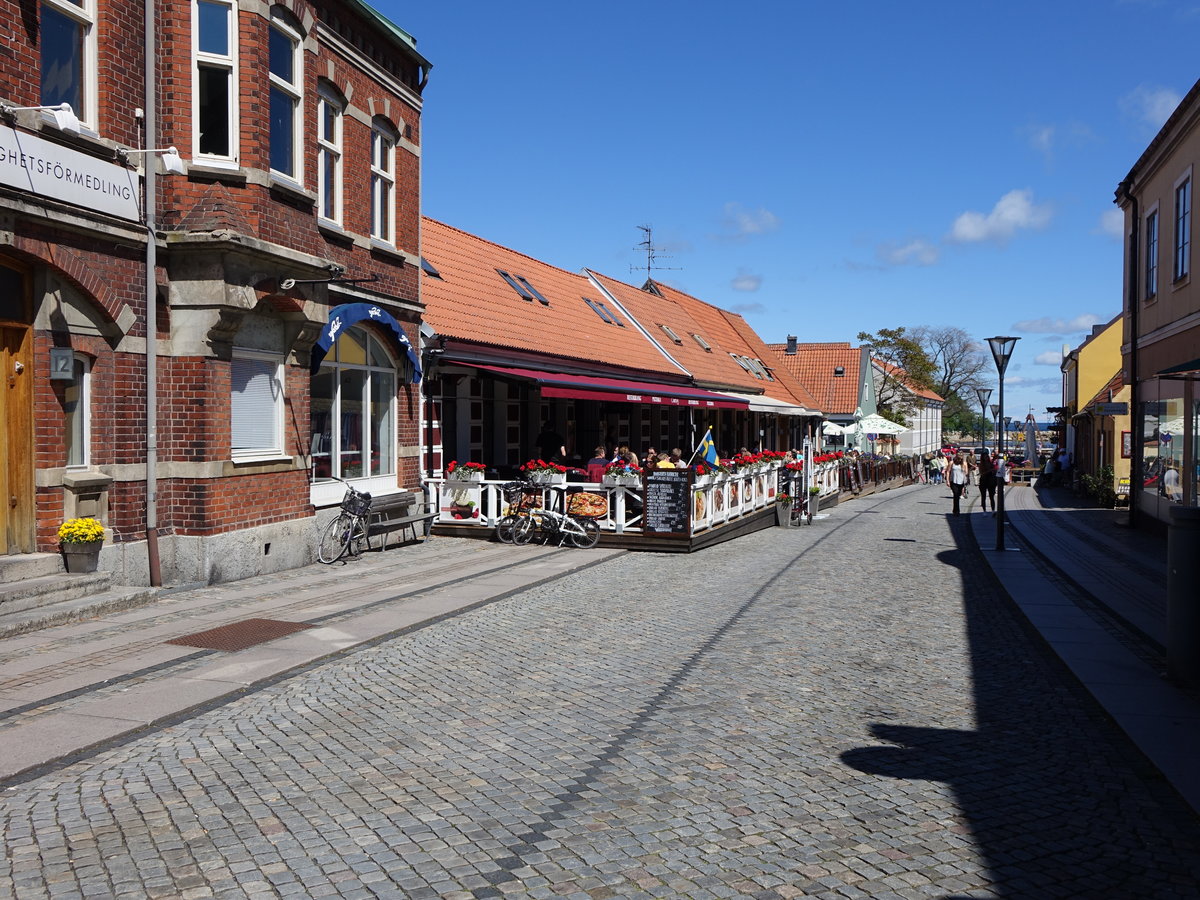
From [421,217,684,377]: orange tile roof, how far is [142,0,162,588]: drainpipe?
23.2ft

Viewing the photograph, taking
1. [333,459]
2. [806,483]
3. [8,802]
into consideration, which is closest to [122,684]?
[8,802]

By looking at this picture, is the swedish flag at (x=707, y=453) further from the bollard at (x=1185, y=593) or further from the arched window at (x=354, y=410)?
the bollard at (x=1185, y=593)

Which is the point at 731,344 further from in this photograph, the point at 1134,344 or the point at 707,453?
the point at 707,453

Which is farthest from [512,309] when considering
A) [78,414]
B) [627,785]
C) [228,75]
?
[627,785]

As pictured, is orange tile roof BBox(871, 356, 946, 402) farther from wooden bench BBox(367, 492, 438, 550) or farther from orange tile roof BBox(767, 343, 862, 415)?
wooden bench BBox(367, 492, 438, 550)

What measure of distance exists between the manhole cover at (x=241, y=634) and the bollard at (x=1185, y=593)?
23.3ft

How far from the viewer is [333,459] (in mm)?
14633

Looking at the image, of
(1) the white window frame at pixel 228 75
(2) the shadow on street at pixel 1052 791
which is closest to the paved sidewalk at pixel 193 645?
(2) the shadow on street at pixel 1052 791

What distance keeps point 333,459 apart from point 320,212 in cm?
336

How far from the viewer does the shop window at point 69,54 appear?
10.0 metres

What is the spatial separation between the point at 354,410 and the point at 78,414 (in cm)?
502

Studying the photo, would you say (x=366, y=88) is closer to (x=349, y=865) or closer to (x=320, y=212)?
(x=320, y=212)

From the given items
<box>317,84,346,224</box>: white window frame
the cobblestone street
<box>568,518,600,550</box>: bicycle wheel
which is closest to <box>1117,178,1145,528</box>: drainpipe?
<box>568,518,600,550</box>: bicycle wheel

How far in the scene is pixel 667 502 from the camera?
1628 centimetres
